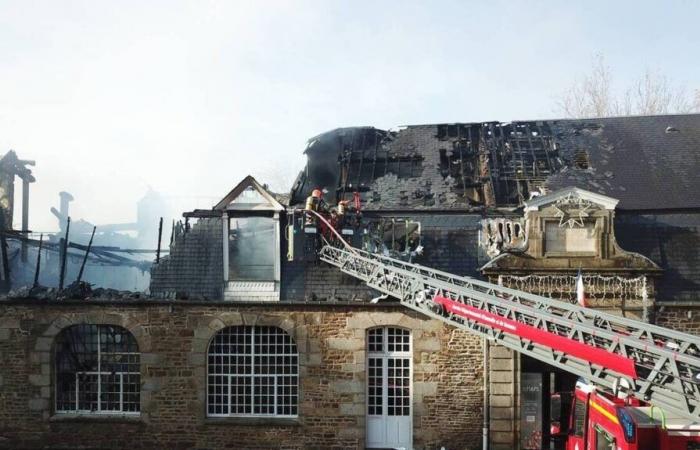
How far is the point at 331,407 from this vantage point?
1233 centimetres

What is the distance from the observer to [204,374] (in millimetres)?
12531

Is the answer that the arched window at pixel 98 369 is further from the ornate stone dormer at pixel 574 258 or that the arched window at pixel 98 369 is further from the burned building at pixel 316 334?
the ornate stone dormer at pixel 574 258

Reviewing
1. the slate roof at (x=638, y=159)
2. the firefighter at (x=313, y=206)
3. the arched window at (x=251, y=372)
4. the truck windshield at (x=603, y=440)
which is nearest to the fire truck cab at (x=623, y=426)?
the truck windshield at (x=603, y=440)

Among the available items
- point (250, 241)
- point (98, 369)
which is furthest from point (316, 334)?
point (98, 369)

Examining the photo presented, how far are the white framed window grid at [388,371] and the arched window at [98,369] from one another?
205 inches

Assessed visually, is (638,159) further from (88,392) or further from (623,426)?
(88,392)

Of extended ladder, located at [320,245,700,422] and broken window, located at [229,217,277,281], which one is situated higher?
broken window, located at [229,217,277,281]

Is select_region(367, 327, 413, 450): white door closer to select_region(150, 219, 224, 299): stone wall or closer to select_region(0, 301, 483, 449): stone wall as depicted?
select_region(0, 301, 483, 449): stone wall

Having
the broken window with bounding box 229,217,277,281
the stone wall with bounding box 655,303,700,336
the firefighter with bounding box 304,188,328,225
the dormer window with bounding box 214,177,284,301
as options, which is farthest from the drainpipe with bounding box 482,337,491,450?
the broken window with bounding box 229,217,277,281

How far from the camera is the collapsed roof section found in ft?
46.9

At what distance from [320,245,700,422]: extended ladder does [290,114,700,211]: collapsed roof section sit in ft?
16.3

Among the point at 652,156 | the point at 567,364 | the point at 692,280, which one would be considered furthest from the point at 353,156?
the point at 567,364

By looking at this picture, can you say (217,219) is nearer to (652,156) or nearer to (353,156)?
(353,156)

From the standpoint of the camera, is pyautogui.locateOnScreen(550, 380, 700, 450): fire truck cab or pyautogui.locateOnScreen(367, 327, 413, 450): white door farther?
pyautogui.locateOnScreen(367, 327, 413, 450): white door
